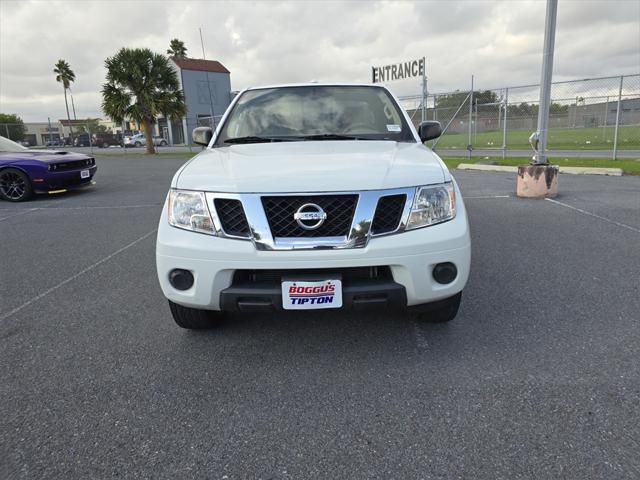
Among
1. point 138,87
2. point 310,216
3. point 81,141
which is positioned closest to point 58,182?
point 310,216

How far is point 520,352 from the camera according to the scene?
2723 mm

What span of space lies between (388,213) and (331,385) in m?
0.96

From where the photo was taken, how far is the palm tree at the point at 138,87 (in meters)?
25.3

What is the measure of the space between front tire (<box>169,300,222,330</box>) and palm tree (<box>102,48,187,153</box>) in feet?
82.5

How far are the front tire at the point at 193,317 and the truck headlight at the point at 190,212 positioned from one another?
1.93ft

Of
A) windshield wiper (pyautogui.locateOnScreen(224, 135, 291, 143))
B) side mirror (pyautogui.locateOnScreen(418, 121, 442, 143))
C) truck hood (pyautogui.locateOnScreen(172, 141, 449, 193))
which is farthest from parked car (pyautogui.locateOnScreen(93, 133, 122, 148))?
truck hood (pyautogui.locateOnScreen(172, 141, 449, 193))

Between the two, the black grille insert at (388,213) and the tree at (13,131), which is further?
the tree at (13,131)

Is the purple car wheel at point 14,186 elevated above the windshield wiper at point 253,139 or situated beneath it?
situated beneath

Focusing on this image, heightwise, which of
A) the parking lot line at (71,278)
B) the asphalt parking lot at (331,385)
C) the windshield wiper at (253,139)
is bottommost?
the asphalt parking lot at (331,385)

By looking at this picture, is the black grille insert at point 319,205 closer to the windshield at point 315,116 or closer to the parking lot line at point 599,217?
the windshield at point 315,116

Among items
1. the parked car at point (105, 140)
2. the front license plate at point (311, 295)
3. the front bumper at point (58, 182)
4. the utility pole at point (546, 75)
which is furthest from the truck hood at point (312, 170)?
the parked car at point (105, 140)

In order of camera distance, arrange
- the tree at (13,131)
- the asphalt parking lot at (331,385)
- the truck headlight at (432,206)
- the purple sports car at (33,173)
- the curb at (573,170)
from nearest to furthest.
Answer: the asphalt parking lot at (331,385), the truck headlight at (432,206), the purple sports car at (33,173), the curb at (573,170), the tree at (13,131)

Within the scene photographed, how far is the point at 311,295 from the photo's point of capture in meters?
2.42

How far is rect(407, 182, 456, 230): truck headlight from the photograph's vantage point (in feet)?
8.25
